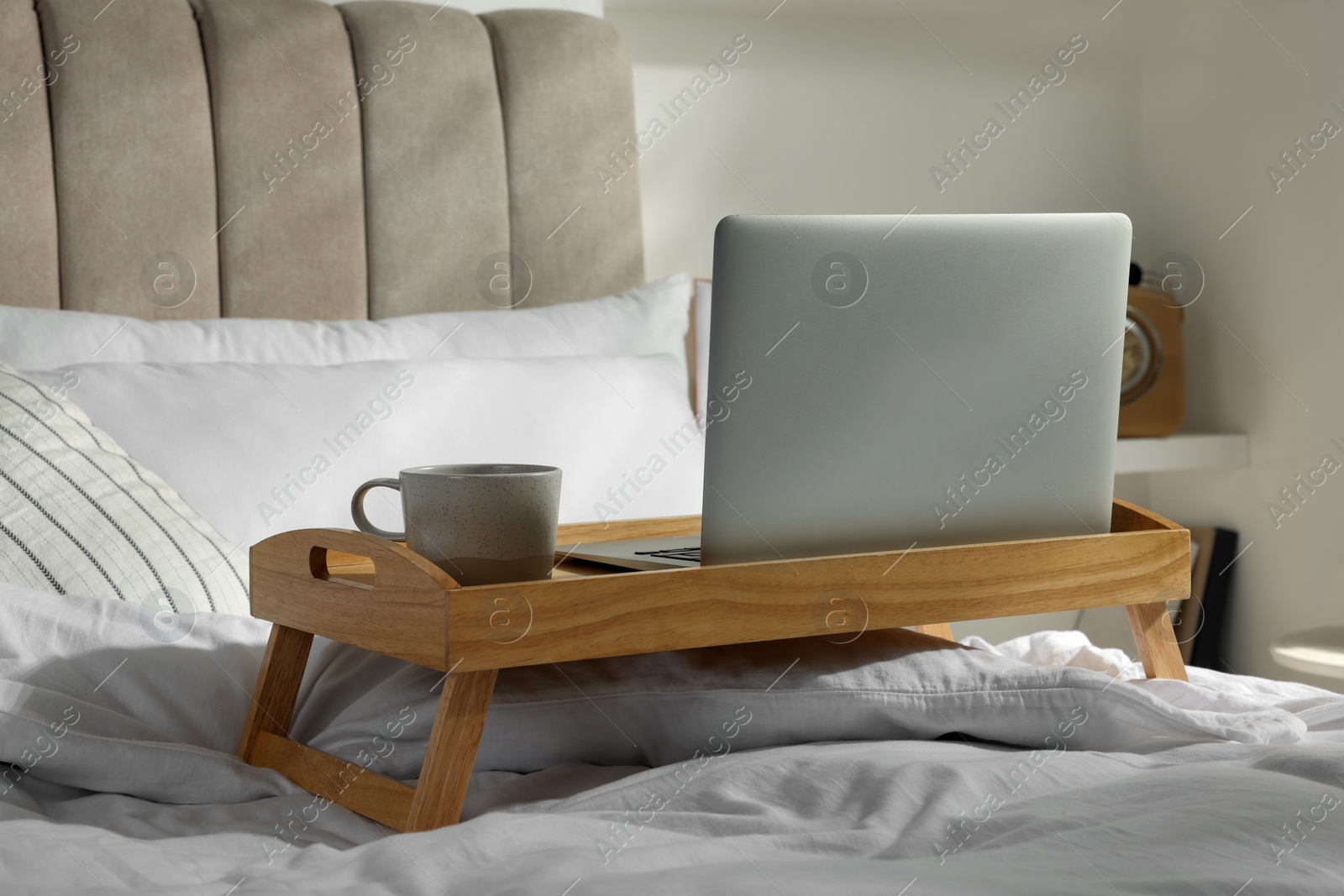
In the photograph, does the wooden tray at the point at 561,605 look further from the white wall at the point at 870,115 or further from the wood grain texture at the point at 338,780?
the white wall at the point at 870,115

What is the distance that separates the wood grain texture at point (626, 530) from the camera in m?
1.13

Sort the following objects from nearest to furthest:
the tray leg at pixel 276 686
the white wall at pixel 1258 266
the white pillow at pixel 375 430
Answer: the tray leg at pixel 276 686 < the white pillow at pixel 375 430 < the white wall at pixel 1258 266

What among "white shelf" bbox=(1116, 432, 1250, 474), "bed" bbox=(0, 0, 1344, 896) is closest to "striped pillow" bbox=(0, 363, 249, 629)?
"bed" bbox=(0, 0, 1344, 896)

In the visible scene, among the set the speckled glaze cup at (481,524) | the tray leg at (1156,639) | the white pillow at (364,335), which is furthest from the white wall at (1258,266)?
the speckled glaze cup at (481,524)

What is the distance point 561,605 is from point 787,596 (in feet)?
0.52

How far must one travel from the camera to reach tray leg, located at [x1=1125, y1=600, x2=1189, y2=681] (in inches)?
39.8

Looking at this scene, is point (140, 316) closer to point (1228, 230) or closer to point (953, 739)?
point (953, 739)

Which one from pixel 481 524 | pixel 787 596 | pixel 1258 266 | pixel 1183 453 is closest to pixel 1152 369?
pixel 1183 453

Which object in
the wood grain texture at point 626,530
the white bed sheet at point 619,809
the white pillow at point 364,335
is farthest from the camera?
the white pillow at point 364,335

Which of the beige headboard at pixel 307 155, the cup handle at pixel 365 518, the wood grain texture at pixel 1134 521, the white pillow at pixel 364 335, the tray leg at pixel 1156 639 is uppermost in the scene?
the beige headboard at pixel 307 155

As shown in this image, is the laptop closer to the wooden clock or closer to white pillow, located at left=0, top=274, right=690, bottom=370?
white pillow, located at left=0, top=274, right=690, bottom=370

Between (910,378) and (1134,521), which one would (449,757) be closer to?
(910,378)

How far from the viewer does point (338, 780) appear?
0.79m

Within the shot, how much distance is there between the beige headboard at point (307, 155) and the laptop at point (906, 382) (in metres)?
1.06
